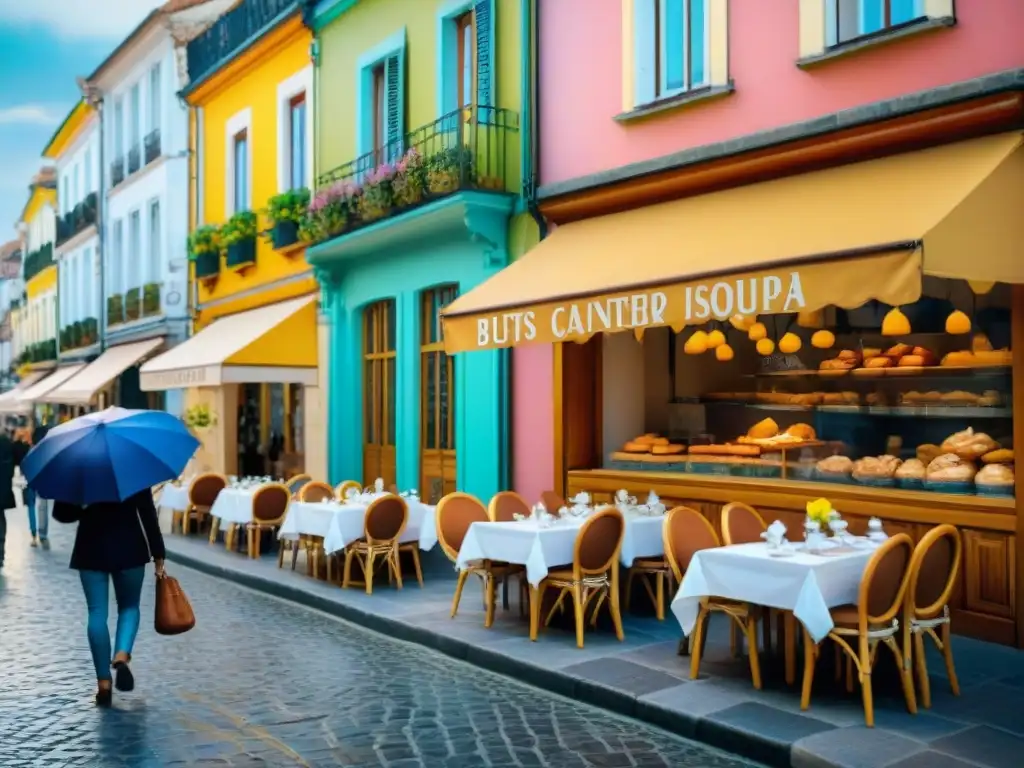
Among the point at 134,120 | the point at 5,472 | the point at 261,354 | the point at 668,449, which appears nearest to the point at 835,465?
the point at 668,449

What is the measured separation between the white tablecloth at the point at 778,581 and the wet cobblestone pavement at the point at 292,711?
93cm

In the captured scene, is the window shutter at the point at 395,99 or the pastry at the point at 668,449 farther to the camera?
the window shutter at the point at 395,99

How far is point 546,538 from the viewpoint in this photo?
26.5 ft

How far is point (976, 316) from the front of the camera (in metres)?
8.34

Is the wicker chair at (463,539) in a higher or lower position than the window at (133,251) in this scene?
lower

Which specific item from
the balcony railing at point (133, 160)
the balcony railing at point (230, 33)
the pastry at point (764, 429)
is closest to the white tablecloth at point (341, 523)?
the pastry at point (764, 429)

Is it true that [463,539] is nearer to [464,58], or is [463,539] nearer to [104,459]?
[104,459]

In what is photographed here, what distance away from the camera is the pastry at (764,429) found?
1012 cm

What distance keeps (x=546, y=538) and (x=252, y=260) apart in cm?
1151

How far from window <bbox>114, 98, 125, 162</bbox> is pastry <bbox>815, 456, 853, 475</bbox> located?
2080 centimetres

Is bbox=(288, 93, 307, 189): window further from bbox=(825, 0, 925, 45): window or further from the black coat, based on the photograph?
the black coat

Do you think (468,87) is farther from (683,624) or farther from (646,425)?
(683,624)

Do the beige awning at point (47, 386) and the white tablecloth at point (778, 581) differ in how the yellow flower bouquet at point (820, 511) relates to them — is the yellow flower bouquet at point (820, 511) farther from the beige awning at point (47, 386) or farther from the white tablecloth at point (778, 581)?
the beige awning at point (47, 386)

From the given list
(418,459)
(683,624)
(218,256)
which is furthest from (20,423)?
(683,624)
